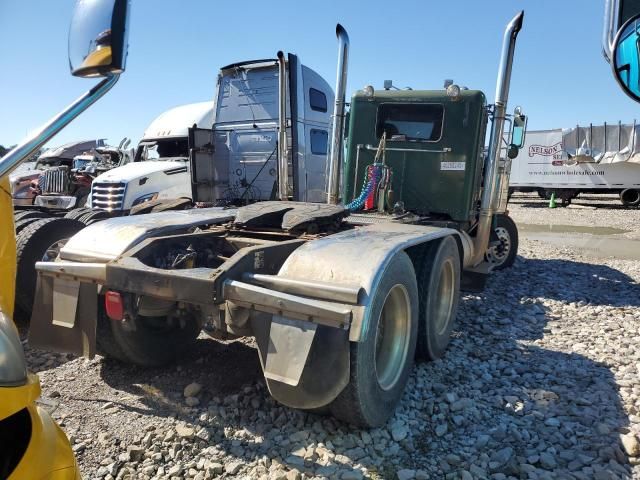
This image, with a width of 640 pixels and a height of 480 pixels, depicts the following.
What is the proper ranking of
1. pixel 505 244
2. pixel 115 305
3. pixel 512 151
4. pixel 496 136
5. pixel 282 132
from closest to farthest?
1. pixel 115 305
2. pixel 496 136
3. pixel 512 151
4. pixel 282 132
5. pixel 505 244

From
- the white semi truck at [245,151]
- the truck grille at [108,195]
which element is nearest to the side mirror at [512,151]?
the white semi truck at [245,151]

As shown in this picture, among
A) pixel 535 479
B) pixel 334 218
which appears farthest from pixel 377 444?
pixel 334 218

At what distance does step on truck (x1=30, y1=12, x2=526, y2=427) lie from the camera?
2.53 m

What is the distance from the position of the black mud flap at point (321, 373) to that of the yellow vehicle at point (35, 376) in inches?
47.9

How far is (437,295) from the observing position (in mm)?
4266

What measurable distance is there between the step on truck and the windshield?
5529 millimetres

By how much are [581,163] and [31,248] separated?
72.7 ft

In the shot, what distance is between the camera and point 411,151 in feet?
19.0

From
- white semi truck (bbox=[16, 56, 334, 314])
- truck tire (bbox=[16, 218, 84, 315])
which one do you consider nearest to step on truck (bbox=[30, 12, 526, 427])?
truck tire (bbox=[16, 218, 84, 315])

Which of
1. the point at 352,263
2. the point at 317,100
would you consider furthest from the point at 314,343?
the point at 317,100

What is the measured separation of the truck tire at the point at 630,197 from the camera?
20547mm

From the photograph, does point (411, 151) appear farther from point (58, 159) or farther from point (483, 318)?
point (58, 159)

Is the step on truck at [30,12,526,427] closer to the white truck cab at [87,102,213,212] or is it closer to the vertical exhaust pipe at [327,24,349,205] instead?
the vertical exhaust pipe at [327,24,349,205]

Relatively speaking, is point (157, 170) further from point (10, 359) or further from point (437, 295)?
point (10, 359)
